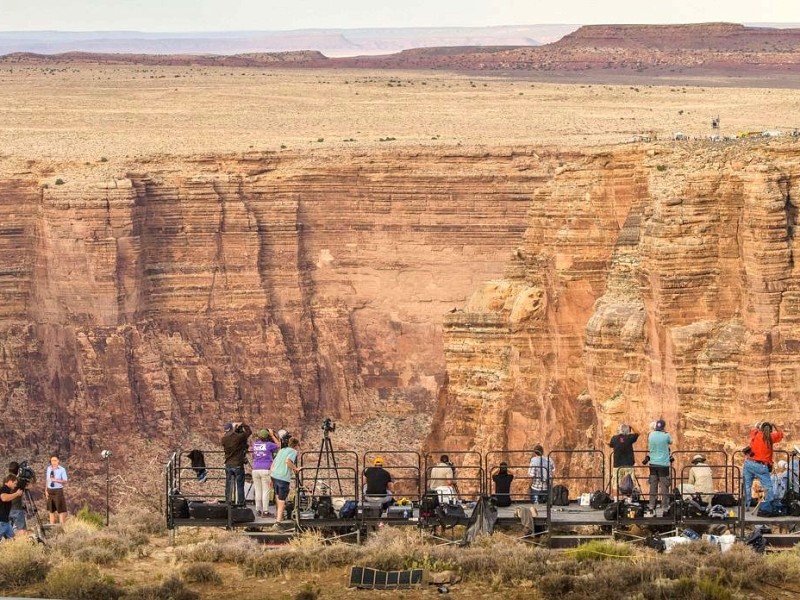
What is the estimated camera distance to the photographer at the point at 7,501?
128 ft

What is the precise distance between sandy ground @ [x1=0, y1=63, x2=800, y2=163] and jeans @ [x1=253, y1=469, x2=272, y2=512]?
2033 inches

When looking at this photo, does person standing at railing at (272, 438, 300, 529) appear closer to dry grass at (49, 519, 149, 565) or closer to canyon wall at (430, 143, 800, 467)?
dry grass at (49, 519, 149, 565)

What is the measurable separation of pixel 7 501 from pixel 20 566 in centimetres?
319

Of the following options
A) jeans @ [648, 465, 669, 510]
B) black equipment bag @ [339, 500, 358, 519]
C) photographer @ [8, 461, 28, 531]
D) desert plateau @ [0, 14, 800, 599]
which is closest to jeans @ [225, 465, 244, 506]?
desert plateau @ [0, 14, 800, 599]

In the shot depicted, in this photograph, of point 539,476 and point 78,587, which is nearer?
point 78,587

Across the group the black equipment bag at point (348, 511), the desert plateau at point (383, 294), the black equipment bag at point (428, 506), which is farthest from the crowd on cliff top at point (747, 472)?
the black equipment bag at point (348, 511)

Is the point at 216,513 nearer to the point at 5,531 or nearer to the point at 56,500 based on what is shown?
the point at 5,531

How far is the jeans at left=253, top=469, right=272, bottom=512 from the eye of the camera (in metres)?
40.0

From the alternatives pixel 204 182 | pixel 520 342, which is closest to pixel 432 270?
pixel 204 182

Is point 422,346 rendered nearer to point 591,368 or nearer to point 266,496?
point 591,368

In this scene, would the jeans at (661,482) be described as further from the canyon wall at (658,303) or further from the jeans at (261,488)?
the canyon wall at (658,303)

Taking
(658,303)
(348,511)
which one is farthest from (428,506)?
(658,303)

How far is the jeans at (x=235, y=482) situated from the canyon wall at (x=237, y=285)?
42290mm

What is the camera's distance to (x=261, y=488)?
4009 cm
